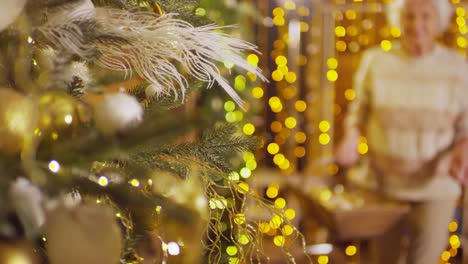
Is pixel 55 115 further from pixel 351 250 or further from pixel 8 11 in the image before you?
pixel 351 250

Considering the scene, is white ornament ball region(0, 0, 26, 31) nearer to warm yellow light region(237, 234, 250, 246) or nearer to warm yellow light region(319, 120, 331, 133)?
warm yellow light region(237, 234, 250, 246)

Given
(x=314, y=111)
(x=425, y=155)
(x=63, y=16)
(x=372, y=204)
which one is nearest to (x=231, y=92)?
(x=63, y=16)

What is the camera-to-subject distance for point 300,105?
2.63 metres

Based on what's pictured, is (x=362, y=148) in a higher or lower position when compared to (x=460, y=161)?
lower

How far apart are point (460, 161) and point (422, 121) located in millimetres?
197

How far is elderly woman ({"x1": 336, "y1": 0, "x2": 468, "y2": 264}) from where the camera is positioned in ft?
6.07

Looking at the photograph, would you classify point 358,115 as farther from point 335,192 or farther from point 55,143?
point 55,143

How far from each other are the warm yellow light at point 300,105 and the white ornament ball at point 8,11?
2.25 meters

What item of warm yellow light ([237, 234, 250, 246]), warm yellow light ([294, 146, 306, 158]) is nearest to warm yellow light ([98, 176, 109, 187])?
warm yellow light ([237, 234, 250, 246])

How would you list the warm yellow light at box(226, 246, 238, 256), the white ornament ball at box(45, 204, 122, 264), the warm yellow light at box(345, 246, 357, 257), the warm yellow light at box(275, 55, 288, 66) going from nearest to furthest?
1. the white ornament ball at box(45, 204, 122, 264)
2. the warm yellow light at box(226, 246, 238, 256)
3. the warm yellow light at box(345, 246, 357, 257)
4. the warm yellow light at box(275, 55, 288, 66)

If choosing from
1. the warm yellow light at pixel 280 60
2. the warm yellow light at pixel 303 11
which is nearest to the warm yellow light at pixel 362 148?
the warm yellow light at pixel 280 60

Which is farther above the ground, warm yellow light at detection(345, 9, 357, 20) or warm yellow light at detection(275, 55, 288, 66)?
warm yellow light at detection(345, 9, 357, 20)

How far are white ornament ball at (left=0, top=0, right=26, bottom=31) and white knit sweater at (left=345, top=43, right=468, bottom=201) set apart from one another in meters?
1.67

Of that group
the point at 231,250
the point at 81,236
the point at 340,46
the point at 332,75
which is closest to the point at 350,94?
the point at 332,75
